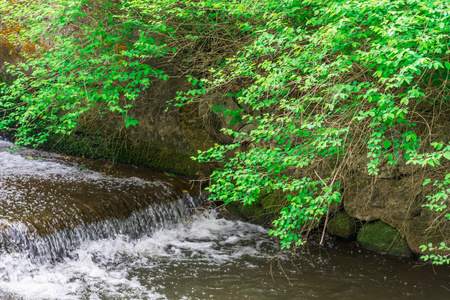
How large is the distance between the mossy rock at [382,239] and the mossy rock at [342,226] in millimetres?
118

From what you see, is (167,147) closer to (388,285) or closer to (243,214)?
(243,214)

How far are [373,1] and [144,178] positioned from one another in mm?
4504

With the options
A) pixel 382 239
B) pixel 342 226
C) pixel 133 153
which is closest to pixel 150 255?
pixel 342 226

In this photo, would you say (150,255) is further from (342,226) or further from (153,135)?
(153,135)

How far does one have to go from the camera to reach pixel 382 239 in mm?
5332

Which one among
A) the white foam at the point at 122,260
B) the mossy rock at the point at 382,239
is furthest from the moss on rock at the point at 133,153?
the mossy rock at the point at 382,239

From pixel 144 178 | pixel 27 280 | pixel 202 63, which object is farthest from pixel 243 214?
pixel 27 280

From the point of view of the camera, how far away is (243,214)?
6.31 m

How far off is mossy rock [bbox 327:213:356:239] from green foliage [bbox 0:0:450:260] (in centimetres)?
51

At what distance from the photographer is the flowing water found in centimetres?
412

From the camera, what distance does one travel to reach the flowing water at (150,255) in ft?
13.5

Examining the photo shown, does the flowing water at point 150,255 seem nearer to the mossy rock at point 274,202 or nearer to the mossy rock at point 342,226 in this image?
the mossy rock at point 342,226

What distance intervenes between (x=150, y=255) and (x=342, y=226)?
101 inches

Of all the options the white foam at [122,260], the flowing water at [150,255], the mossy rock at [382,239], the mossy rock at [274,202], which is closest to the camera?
the white foam at [122,260]
